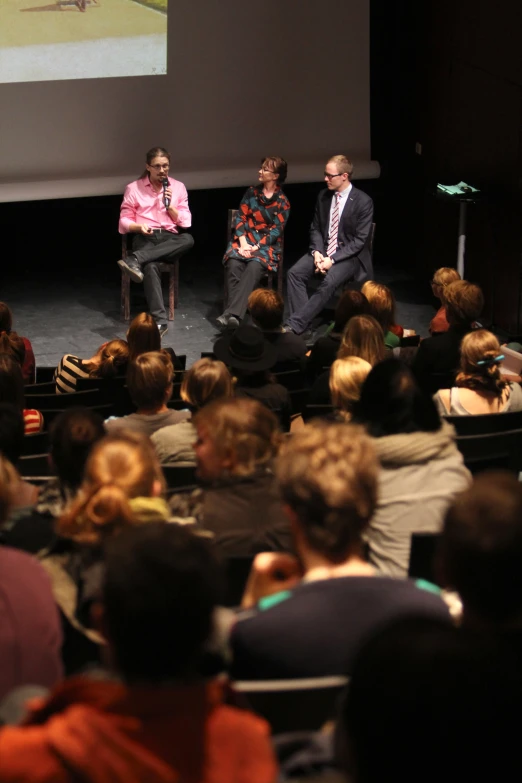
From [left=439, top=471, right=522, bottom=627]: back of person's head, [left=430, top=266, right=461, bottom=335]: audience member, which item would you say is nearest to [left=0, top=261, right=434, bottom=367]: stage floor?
[left=430, top=266, right=461, bottom=335]: audience member

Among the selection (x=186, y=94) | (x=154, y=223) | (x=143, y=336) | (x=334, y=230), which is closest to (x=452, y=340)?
(x=143, y=336)

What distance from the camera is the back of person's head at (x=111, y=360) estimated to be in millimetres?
4727

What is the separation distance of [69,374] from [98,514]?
261 cm

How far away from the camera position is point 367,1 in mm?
7906

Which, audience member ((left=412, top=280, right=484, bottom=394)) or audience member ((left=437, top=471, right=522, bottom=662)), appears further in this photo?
audience member ((left=412, top=280, right=484, bottom=394))

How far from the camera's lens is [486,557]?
159cm

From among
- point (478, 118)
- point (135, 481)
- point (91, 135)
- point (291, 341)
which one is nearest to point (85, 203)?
point (91, 135)

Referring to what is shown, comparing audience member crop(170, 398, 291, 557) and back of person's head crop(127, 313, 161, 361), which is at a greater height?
audience member crop(170, 398, 291, 557)

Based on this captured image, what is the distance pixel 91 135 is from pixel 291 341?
11.1 ft

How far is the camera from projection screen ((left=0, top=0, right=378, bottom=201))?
7473 millimetres

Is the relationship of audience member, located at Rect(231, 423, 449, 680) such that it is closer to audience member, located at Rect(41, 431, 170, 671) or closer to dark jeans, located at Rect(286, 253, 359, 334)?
audience member, located at Rect(41, 431, 170, 671)

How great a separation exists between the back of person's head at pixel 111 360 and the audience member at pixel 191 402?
106 centimetres

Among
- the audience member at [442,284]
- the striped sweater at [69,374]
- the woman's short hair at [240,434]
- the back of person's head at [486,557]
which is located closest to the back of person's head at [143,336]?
the striped sweater at [69,374]

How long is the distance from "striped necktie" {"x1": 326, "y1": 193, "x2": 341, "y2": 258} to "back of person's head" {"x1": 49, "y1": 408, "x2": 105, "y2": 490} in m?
4.41
